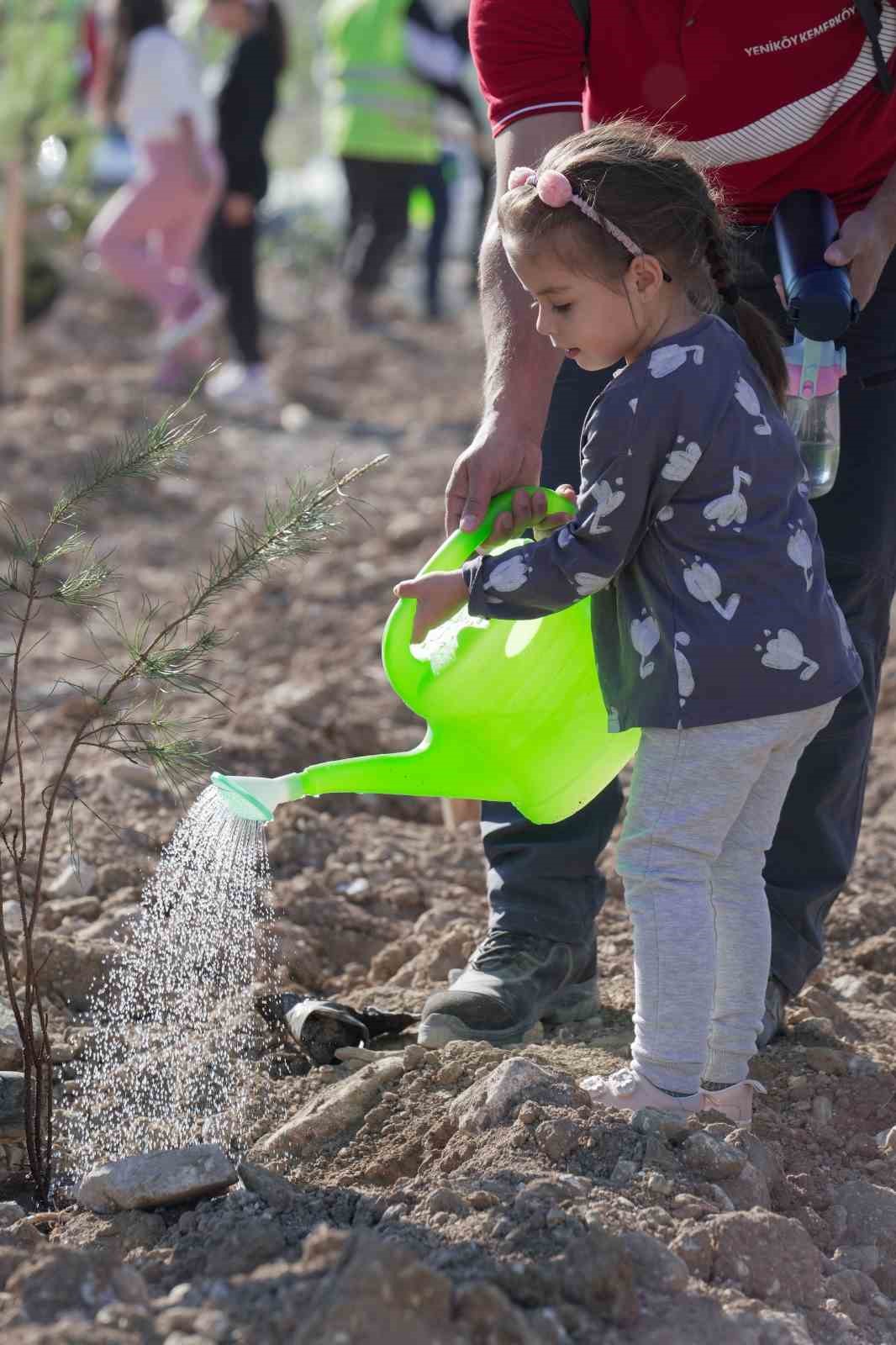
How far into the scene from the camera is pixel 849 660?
93.0 inches

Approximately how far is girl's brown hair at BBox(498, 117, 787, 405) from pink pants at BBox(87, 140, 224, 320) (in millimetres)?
6190

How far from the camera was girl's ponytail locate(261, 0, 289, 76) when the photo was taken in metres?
8.16

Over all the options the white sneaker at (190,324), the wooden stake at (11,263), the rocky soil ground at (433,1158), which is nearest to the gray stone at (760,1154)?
the rocky soil ground at (433,1158)

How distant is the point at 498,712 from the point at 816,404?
0.69 metres

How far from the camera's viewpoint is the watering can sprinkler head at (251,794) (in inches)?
93.9

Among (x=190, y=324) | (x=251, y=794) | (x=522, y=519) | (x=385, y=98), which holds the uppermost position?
(x=385, y=98)

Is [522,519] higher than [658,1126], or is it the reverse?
[522,519]

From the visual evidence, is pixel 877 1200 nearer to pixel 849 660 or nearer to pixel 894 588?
pixel 849 660

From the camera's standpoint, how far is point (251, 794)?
2381 millimetres

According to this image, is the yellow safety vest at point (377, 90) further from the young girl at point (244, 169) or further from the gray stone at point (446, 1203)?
the gray stone at point (446, 1203)

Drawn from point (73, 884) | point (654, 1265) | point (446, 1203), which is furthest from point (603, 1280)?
point (73, 884)

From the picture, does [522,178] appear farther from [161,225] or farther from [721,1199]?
[161,225]

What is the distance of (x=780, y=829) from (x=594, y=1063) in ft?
1.81

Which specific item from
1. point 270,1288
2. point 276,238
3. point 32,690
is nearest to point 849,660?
point 270,1288
